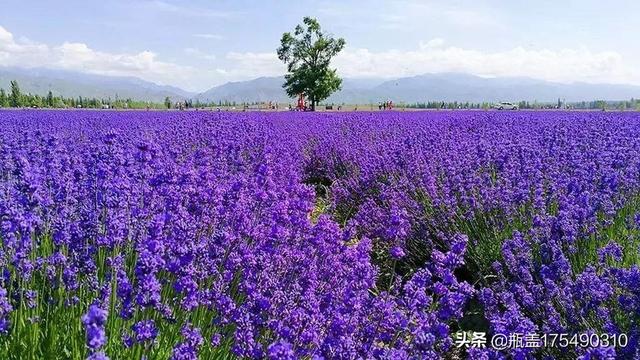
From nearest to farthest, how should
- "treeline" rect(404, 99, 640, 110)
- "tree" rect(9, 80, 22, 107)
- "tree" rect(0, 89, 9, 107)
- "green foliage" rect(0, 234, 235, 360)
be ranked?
"green foliage" rect(0, 234, 235, 360)
"treeline" rect(404, 99, 640, 110)
"tree" rect(0, 89, 9, 107)
"tree" rect(9, 80, 22, 107)

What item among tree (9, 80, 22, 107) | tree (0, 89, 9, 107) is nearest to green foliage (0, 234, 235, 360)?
tree (0, 89, 9, 107)

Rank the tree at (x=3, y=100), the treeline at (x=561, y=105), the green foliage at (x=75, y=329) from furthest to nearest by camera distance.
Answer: the tree at (x=3, y=100), the treeline at (x=561, y=105), the green foliage at (x=75, y=329)

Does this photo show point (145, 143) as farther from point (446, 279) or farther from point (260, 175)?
point (446, 279)

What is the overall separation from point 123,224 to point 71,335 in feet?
1.81

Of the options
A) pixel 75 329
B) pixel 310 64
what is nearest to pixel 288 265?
pixel 75 329

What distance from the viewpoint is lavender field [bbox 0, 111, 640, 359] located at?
1943mm

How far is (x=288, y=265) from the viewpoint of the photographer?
2748mm

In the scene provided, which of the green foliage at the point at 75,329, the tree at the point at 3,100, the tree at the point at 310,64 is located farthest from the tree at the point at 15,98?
the green foliage at the point at 75,329

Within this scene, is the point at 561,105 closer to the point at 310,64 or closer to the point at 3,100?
the point at 310,64

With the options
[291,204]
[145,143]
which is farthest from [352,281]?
[145,143]

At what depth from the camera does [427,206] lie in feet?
16.1

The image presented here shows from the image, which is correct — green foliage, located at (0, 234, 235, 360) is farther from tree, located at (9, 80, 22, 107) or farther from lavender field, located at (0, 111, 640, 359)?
tree, located at (9, 80, 22, 107)

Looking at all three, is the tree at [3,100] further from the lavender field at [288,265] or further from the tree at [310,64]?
the lavender field at [288,265]

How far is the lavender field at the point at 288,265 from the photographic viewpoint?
1.94 metres
